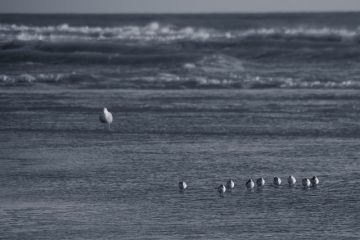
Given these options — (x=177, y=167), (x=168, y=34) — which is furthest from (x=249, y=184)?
(x=168, y=34)

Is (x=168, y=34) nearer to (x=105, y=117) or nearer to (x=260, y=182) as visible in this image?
(x=105, y=117)

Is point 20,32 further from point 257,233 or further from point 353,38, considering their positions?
point 257,233

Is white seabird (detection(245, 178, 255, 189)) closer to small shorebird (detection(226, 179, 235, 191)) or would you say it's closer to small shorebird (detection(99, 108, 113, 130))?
small shorebird (detection(226, 179, 235, 191))

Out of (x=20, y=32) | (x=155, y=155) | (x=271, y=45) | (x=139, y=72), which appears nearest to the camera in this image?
(x=155, y=155)

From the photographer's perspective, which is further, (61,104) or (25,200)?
(61,104)

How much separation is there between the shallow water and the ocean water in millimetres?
26

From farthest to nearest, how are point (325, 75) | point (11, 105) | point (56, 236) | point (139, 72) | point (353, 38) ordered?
point (353, 38)
point (139, 72)
point (325, 75)
point (11, 105)
point (56, 236)

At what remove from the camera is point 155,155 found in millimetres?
18812

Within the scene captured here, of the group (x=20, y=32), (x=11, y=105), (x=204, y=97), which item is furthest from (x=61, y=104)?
(x=20, y=32)

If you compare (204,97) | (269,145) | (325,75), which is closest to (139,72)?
(325,75)

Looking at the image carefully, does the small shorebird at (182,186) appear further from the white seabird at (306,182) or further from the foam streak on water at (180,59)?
the foam streak on water at (180,59)

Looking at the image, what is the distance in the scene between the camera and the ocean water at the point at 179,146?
1408 centimetres

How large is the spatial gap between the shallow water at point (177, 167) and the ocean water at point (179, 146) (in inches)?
1.0

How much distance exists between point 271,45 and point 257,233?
31.9 m
